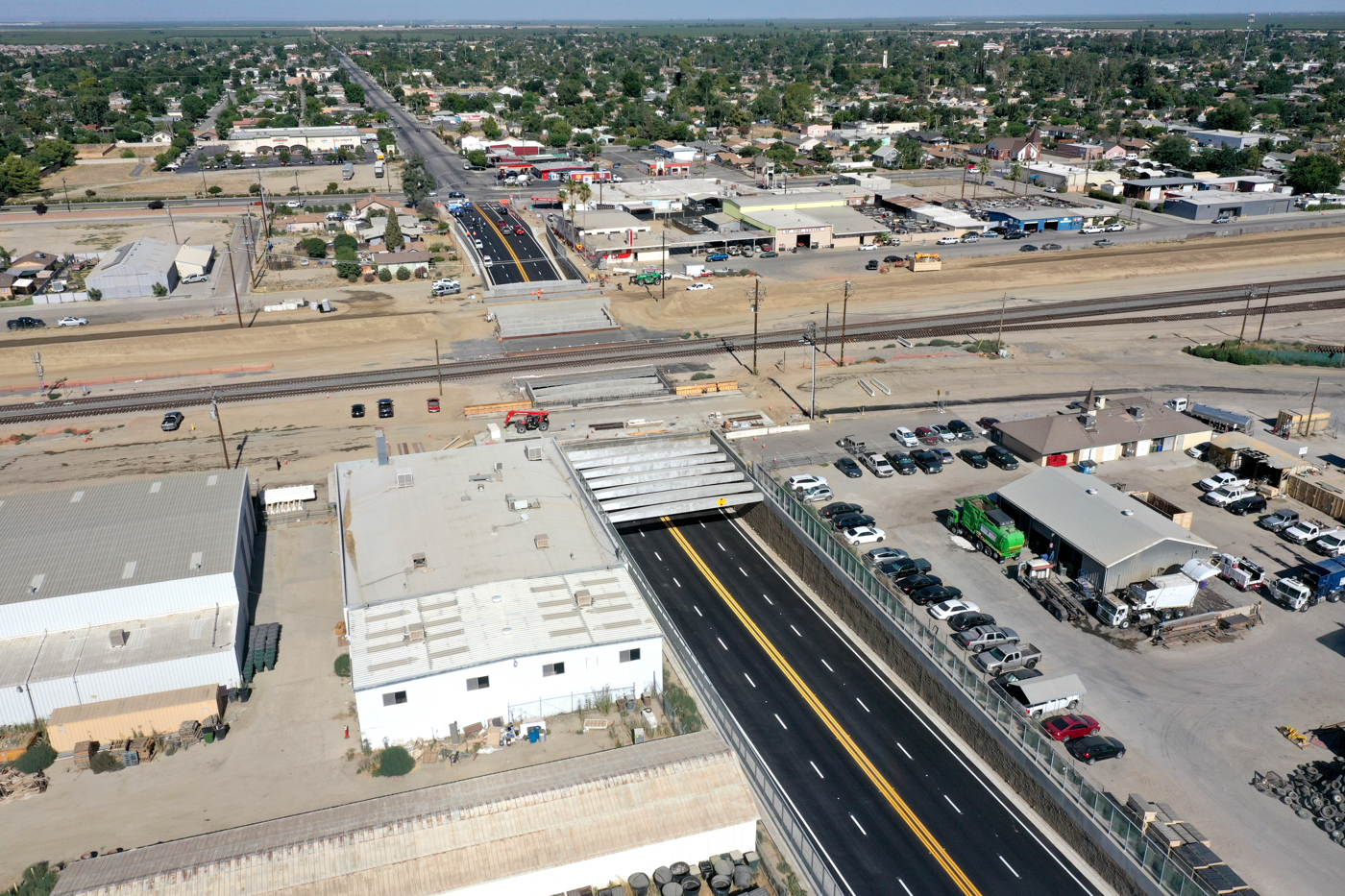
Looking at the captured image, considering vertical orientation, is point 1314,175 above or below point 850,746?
above

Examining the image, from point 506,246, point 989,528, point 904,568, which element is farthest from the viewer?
point 506,246

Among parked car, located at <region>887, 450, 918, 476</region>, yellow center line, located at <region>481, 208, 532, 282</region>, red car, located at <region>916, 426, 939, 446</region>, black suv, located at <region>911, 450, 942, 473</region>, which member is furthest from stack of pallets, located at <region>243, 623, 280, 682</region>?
yellow center line, located at <region>481, 208, 532, 282</region>

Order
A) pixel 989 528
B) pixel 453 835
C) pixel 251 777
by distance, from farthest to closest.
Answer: pixel 989 528 → pixel 251 777 → pixel 453 835

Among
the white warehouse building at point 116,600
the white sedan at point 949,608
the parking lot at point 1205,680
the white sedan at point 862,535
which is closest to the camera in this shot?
the parking lot at point 1205,680

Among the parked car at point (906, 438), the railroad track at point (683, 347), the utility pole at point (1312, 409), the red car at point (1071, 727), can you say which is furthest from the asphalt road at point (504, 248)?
the red car at point (1071, 727)

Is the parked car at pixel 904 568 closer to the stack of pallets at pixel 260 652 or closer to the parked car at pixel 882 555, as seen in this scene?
the parked car at pixel 882 555

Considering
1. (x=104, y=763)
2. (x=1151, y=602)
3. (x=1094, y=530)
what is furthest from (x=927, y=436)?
(x=104, y=763)

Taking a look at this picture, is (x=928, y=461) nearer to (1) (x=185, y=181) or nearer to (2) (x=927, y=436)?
(2) (x=927, y=436)
